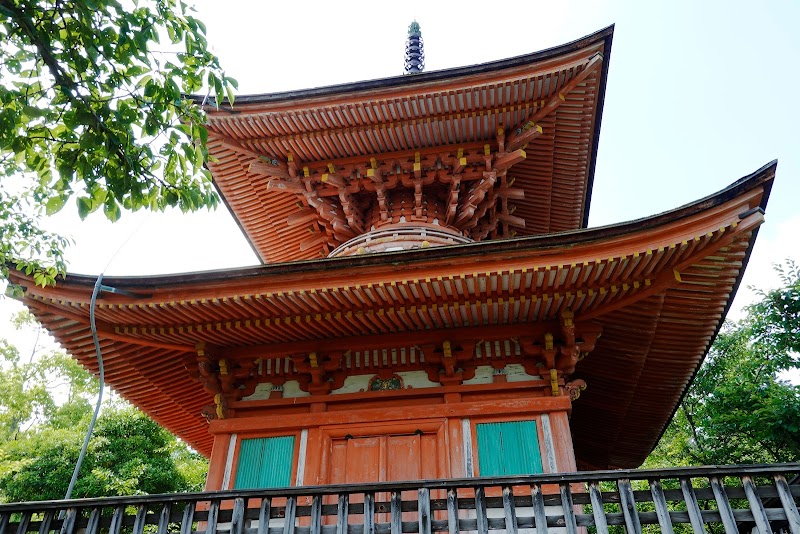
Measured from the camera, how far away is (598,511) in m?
5.34

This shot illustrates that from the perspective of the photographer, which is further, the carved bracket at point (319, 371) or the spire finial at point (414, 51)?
the spire finial at point (414, 51)

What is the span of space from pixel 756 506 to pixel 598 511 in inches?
55.8

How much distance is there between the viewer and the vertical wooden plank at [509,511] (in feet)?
17.8

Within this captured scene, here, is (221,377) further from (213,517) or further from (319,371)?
(213,517)

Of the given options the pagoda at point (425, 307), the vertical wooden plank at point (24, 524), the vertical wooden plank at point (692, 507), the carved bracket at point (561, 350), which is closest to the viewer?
the vertical wooden plank at point (692, 507)

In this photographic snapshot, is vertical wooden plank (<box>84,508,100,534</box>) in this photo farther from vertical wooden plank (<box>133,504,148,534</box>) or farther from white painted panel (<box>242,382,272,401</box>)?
white painted panel (<box>242,382,272,401</box>)

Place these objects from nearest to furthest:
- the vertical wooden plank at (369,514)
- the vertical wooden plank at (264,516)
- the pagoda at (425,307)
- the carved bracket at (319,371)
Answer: the vertical wooden plank at (369,514), the vertical wooden plank at (264,516), the pagoda at (425,307), the carved bracket at (319,371)

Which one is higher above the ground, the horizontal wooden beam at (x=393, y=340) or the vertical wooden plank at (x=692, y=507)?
the horizontal wooden beam at (x=393, y=340)

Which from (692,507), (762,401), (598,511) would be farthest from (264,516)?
(762,401)

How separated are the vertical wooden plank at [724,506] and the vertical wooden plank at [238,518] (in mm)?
4490

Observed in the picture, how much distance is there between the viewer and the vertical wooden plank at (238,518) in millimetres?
5785

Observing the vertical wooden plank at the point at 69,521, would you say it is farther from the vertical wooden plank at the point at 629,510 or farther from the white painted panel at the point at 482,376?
the vertical wooden plank at the point at 629,510

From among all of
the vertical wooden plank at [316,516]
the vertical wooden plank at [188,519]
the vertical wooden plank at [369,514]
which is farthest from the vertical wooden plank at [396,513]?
the vertical wooden plank at [188,519]

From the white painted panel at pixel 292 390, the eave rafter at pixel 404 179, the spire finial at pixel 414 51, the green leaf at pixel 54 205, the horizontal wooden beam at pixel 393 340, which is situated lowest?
the white painted panel at pixel 292 390
